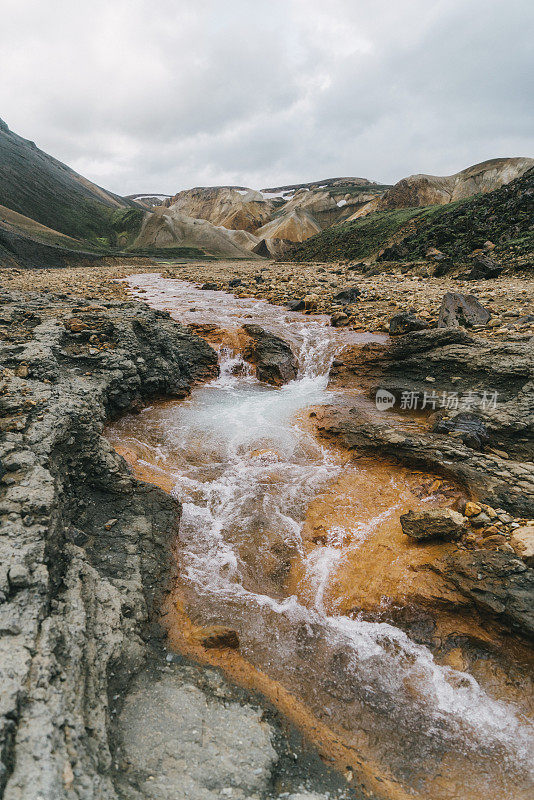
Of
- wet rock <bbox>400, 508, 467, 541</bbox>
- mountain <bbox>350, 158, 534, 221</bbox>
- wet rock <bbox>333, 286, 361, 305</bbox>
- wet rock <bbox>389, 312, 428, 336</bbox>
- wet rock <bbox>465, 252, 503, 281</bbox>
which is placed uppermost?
mountain <bbox>350, 158, 534, 221</bbox>

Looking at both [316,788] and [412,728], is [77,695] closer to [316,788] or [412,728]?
[316,788]

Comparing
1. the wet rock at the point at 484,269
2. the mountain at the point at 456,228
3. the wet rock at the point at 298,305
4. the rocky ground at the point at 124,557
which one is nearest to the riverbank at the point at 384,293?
the wet rock at the point at 298,305

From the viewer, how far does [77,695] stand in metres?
2.89

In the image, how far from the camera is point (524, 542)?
4922 millimetres

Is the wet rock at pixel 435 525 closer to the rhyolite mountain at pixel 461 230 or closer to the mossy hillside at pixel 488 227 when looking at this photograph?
the rhyolite mountain at pixel 461 230

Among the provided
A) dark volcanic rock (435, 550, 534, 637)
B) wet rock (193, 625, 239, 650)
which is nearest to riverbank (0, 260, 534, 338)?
dark volcanic rock (435, 550, 534, 637)

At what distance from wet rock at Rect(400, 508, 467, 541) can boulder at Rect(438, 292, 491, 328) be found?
916 centimetres

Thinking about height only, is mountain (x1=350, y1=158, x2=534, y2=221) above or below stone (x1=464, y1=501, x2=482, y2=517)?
above

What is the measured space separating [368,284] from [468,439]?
1954 centimetres

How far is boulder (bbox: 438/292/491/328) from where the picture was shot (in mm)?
13062

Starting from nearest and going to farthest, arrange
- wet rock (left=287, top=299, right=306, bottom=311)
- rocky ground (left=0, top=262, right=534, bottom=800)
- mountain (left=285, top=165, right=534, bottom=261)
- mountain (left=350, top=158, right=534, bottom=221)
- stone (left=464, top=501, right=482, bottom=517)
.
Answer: rocky ground (left=0, top=262, right=534, bottom=800) → stone (left=464, top=501, right=482, bottom=517) → wet rock (left=287, top=299, right=306, bottom=311) → mountain (left=285, top=165, right=534, bottom=261) → mountain (left=350, top=158, right=534, bottom=221)

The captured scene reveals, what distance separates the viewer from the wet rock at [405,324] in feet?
44.2

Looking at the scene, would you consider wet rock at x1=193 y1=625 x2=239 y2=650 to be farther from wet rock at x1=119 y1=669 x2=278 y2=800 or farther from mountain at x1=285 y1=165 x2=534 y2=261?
mountain at x1=285 y1=165 x2=534 y2=261

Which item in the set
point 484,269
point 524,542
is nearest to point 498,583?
point 524,542
